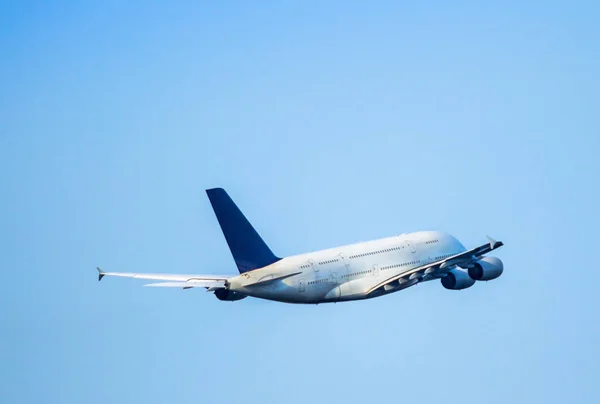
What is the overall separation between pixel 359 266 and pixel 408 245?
21.8 feet

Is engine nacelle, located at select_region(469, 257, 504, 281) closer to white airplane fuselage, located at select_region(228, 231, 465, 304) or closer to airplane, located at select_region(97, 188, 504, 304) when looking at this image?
airplane, located at select_region(97, 188, 504, 304)

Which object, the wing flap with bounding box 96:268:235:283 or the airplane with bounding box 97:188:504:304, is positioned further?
the wing flap with bounding box 96:268:235:283

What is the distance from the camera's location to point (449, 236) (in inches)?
4582

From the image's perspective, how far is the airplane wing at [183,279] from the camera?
4112 inches

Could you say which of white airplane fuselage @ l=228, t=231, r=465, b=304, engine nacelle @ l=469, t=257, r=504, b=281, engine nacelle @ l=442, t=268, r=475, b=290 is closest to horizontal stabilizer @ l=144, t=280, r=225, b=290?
white airplane fuselage @ l=228, t=231, r=465, b=304

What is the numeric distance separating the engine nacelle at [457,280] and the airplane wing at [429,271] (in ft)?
3.31

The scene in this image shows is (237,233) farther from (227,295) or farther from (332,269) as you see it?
(332,269)

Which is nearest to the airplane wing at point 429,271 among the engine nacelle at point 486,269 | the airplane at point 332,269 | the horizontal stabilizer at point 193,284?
the airplane at point 332,269

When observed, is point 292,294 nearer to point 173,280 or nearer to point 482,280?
point 173,280

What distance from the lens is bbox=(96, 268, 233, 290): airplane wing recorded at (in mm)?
104438

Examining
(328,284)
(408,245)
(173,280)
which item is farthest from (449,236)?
(173,280)

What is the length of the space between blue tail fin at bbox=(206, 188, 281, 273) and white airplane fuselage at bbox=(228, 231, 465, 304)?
2.71ft

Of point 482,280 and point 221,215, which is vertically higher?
point 221,215

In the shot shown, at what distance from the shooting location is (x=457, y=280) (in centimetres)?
10838
